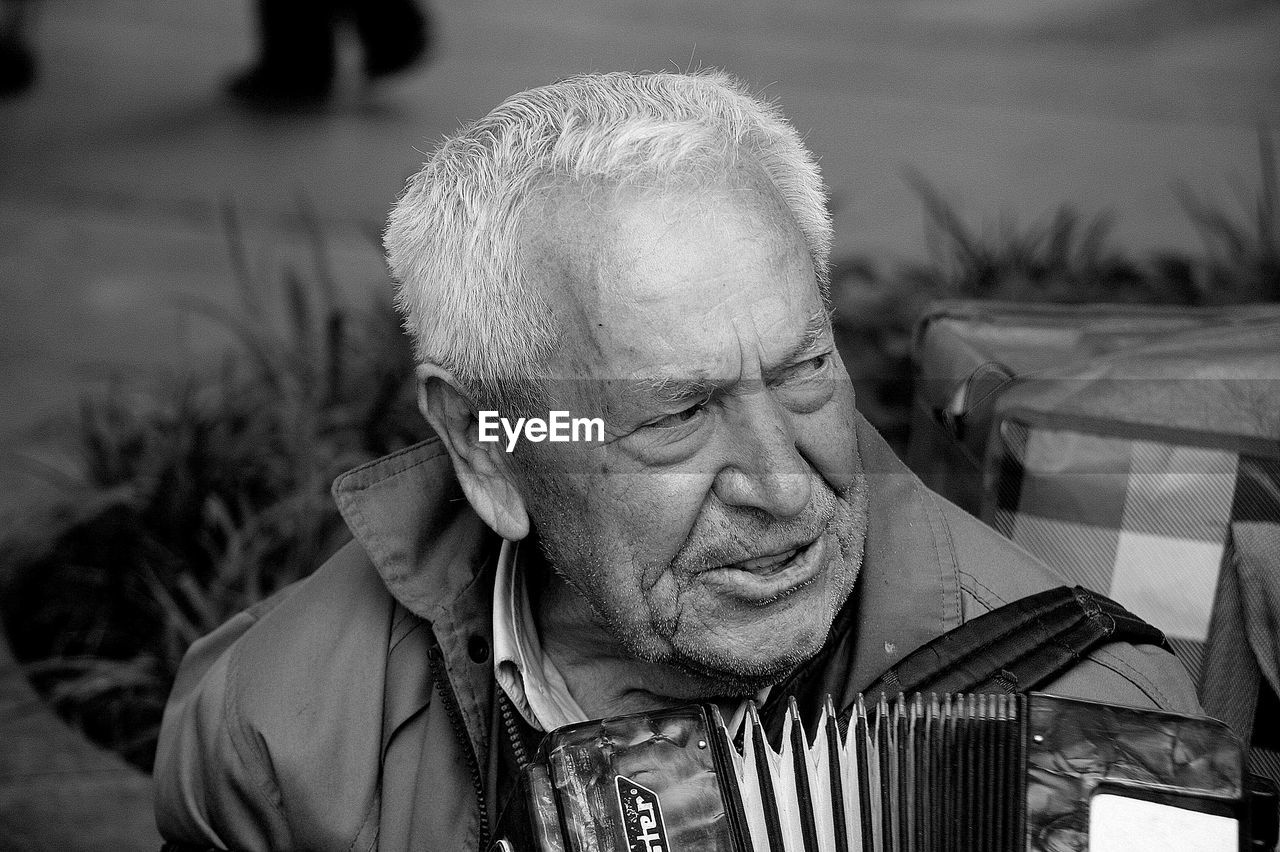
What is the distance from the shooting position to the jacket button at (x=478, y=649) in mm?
1882

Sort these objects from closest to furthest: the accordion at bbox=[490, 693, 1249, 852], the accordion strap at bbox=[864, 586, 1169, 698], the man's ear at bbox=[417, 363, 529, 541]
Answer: the accordion at bbox=[490, 693, 1249, 852]
the accordion strap at bbox=[864, 586, 1169, 698]
the man's ear at bbox=[417, 363, 529, 541]

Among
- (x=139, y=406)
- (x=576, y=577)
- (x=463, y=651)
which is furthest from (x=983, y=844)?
(x=139, y=406)

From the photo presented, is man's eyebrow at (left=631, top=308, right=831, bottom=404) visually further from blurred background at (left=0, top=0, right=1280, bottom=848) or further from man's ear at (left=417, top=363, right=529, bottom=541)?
blurred background at (left=0, top=0, right=1280, bottom=848)

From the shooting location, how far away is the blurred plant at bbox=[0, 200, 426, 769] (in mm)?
2869

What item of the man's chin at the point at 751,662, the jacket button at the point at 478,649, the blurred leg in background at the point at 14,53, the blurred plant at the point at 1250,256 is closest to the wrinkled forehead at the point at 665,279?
the man's chin at the point at 751,662

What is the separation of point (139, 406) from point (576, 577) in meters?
2.21

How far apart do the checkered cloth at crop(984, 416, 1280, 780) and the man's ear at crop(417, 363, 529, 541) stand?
0.79m

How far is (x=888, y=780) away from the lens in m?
1.37

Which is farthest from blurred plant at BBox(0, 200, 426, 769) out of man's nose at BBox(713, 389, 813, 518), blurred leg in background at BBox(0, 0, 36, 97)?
blurred leg in background at BBox(0, 0, 36, 97)

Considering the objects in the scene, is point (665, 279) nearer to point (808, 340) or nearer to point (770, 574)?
point (808, 340)

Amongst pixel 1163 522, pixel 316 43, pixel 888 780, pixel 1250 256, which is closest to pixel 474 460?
pixel 888 780

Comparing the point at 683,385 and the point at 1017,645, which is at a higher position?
the point at 683,385

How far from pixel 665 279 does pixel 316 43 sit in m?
4.84
